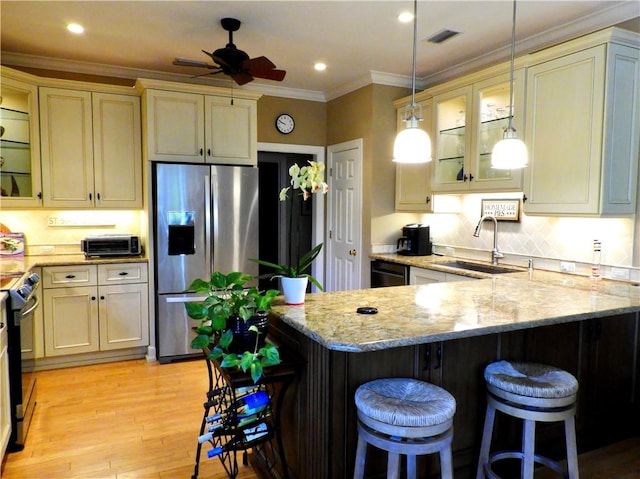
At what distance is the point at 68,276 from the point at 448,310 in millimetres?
3281

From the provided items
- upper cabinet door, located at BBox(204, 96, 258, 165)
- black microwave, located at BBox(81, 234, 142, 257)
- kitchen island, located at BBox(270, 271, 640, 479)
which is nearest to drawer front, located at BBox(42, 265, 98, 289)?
black microwave, located at BBox(81, 234, 142, 257)

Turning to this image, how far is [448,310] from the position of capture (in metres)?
2.21

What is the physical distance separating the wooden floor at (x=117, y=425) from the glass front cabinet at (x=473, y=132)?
2.72 meters

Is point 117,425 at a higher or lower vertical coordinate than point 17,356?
lower

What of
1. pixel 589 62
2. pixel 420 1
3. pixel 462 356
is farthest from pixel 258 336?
pixel 589 62

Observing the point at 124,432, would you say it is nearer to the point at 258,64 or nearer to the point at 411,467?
the point at 411,467

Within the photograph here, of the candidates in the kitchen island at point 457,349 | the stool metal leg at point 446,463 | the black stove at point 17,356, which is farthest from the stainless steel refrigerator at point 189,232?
the stool metal leg at point 446,463

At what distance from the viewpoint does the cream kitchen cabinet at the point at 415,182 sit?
14.5 ft

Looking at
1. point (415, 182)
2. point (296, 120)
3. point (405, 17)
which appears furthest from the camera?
point (296, 120)

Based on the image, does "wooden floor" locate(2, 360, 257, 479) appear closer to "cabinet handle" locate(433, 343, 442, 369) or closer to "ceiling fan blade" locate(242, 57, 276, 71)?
"cabinet handle" locate(433, 343, 442, 369)

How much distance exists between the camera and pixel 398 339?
1.74m

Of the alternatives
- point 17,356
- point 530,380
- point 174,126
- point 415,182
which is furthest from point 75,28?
point 530,380

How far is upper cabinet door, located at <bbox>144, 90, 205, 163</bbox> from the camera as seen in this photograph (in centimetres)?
415

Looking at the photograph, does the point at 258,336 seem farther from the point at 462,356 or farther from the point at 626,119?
the point at 626,119
